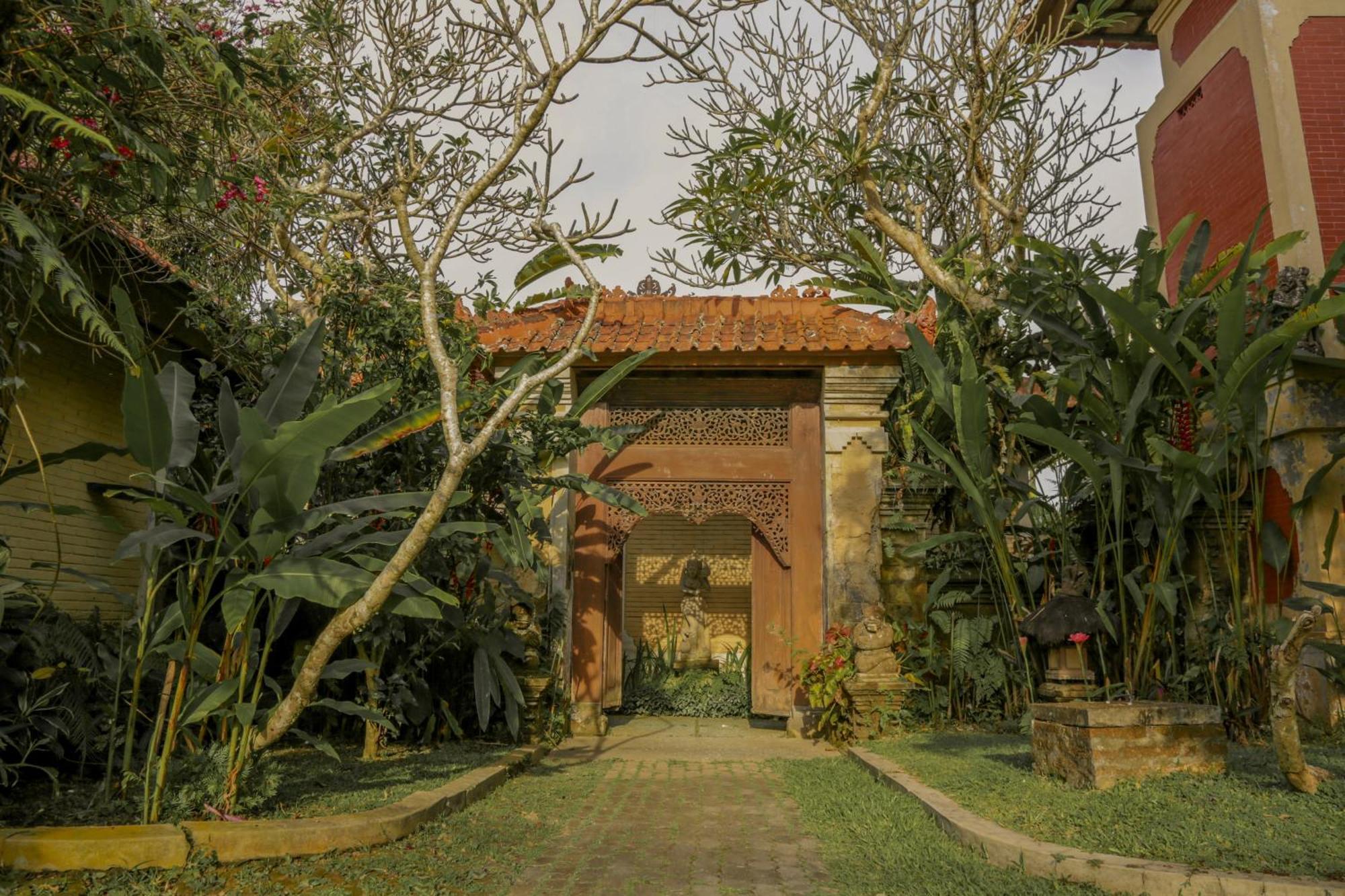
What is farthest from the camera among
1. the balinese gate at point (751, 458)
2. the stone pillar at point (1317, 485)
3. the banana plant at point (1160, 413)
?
the balinese gate at point (751, 458)

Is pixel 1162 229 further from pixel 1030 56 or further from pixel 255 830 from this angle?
Result: pixel 255 830

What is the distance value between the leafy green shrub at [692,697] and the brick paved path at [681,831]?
2.63 metres

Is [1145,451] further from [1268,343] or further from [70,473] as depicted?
[70,473]

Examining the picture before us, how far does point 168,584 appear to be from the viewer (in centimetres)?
672

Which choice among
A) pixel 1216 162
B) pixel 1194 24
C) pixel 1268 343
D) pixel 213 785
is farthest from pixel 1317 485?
pixel 213 785

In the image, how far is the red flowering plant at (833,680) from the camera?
7.45 metres

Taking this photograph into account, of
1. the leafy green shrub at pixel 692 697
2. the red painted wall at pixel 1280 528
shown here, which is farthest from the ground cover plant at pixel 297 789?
the red painted wall at pixel 1280 528

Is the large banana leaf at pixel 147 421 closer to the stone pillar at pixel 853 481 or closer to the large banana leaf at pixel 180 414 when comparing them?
the large banana leaf at pixel 180 414

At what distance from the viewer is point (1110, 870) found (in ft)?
10.8

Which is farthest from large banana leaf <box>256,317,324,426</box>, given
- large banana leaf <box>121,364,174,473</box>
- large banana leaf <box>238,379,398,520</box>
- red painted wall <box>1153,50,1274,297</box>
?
red painted wall <box>1153,50,1274,297</box>

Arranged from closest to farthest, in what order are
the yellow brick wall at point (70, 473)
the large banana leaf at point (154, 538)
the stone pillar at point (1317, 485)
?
the large banana leaf at point (154, 538) → the yellow brick wall at point (70, 473) → the stone pillar at point (1317, 485)

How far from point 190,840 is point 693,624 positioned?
30.7 feet

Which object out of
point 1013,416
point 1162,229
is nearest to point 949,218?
point 1162,229

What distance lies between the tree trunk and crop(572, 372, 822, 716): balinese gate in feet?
14.8
